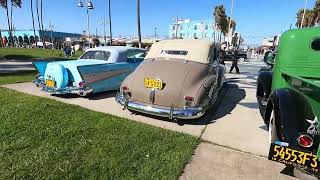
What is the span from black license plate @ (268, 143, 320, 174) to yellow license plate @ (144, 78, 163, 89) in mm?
2927

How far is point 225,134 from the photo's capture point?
17.3 ft

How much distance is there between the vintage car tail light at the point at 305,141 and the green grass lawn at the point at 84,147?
1.50 m

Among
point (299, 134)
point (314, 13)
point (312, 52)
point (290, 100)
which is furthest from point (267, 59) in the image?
point (314, 13)

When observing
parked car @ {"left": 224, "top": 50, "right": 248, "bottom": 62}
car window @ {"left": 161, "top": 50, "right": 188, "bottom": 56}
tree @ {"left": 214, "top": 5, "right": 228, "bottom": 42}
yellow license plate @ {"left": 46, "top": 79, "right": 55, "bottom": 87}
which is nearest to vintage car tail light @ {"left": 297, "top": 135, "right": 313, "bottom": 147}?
car window @ {"left": 161, "top": 50, "right": 188, "bottom": 56}

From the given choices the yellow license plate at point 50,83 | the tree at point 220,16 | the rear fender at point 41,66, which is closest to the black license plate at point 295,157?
the yellow license plate at point 50,83

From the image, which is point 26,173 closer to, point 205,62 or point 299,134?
point 299,134

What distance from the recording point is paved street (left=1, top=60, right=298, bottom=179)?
384 centimetres

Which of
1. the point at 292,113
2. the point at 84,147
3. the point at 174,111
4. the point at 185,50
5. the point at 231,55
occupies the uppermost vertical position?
the point at 185,50

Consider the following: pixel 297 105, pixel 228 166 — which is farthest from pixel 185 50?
pixel 297 105

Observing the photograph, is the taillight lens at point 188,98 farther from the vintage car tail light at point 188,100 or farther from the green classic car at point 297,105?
the green classic car at point 297,105

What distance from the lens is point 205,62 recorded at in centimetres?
658

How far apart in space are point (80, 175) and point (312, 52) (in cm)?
391

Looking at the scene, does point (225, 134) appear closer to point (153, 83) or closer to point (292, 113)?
point (153, 83)

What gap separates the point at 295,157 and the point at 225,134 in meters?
2.24
